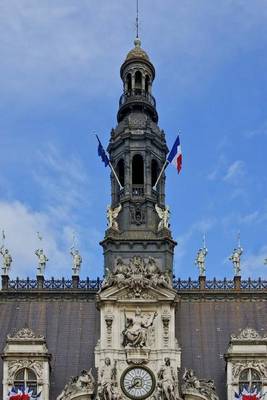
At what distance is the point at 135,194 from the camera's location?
82688 millimetres

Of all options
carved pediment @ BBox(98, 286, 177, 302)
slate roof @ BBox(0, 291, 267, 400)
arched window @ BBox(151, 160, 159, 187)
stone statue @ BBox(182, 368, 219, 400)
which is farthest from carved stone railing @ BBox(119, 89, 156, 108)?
stone statue @ BBox(182, 368, 219, 400)

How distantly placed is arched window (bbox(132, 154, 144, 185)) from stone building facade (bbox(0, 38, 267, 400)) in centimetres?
9

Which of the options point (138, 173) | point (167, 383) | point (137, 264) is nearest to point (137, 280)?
point (137, 264)

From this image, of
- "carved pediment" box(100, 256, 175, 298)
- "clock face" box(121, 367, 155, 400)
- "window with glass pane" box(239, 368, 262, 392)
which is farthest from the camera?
"carved pediment" box(100, 256, 175, 298)

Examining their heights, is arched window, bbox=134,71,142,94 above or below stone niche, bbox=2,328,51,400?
above

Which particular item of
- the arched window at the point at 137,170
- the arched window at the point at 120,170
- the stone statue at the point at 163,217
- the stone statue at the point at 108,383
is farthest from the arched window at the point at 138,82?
the stone statue at the point at 108,383

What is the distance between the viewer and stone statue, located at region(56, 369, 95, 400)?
233 ft

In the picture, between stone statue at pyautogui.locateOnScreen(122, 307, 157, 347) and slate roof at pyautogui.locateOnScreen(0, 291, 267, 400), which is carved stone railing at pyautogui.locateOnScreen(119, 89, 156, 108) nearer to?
slate roof at pyautogui.locateOnScreen(0, 291, 267, 400)

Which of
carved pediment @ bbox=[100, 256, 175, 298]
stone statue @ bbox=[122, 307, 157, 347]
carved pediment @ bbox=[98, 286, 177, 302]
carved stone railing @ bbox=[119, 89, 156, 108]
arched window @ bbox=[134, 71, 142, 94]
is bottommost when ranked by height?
stone statue @ bbox=[122, 307, 157, 347]

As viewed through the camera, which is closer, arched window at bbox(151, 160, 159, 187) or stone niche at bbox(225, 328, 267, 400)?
stone niche at bbox(225, 328, 267, 400)

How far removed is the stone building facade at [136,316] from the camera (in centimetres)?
7200

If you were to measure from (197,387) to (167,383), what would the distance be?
2425 millimetres

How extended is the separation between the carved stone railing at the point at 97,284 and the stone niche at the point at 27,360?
10.1 metres

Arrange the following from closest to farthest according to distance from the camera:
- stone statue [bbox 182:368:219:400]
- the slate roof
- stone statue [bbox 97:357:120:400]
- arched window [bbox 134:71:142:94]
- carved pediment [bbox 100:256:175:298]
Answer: stone statue [bbox 97:357:120:400]
stone statue [bbox 182:368:219:400]
carved pediment [bbox 100:256:175:298]
the slate roof
arched window [bbox 134:71:142:94]
